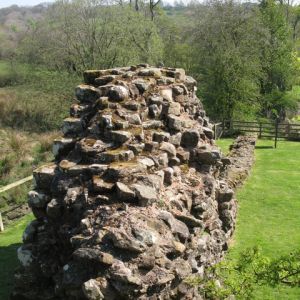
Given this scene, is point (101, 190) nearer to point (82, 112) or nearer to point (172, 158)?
point (172, 158)

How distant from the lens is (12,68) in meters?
35.7

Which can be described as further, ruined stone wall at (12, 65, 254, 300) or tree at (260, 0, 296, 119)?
tree at (260, 0, 296, 119)

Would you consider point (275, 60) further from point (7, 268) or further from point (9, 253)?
point (7, 268)

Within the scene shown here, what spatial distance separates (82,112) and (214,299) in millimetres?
4927

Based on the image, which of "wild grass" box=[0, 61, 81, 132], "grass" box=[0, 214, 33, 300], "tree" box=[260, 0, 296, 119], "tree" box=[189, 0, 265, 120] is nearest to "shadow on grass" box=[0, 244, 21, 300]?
"grass" box=[0, 214, 33, 300]

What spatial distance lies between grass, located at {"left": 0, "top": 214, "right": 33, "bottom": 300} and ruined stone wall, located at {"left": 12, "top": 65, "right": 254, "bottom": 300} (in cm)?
180

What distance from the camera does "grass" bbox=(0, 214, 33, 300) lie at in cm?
940

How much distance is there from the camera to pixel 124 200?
741 cm

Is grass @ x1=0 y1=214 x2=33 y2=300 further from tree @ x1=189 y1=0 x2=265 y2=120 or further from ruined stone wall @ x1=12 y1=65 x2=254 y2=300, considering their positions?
tree @ x1=189 y1=0 x2=265 y2=120

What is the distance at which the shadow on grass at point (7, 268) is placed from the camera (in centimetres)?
916

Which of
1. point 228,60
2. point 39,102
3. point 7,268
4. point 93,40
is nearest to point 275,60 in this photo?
point 228,60

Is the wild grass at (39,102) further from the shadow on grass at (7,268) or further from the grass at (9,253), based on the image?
the shadow on grass at (7,268)

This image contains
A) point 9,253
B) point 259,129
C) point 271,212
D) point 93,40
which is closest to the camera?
point 9,253

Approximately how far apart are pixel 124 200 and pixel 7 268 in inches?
183
